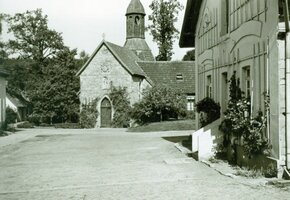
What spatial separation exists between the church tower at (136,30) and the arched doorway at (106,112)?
14.3 m

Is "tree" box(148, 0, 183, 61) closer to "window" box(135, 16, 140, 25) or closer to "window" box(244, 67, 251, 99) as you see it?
"window" box(135, 16, 140, 25)

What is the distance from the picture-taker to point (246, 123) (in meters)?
11.6

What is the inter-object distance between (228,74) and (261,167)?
4.55 m

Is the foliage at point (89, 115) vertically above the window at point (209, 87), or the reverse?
the window at point (209, 87)

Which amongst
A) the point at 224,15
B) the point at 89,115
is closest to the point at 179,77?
the point at 89,115

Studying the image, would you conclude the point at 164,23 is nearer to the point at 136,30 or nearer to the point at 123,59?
the point at 136,30

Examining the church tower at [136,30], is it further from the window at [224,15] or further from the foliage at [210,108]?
the window at [224,15]

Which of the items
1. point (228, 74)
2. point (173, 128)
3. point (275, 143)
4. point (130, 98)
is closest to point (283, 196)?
point (275, 143)

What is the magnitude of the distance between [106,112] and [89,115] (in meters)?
1.65

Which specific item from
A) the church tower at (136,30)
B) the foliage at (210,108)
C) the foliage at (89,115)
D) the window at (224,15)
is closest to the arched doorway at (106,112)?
the foliage at (89,115)

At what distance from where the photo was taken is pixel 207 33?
17.9 m

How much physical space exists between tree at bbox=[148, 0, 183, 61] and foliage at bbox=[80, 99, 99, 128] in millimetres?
19103

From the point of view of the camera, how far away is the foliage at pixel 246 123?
1100cm

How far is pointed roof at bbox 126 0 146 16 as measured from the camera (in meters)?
55.0
